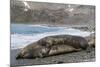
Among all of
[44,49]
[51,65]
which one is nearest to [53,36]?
[44,49]

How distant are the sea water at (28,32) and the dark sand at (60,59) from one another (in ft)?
0.37

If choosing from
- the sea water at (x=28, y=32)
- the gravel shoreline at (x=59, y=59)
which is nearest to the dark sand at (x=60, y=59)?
the gravel shoreline at (x=59, y=59)

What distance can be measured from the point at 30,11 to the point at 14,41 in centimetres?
42

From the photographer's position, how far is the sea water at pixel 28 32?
215 centimetres

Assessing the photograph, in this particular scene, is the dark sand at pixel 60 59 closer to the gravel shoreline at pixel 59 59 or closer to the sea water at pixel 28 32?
the gravel shoreline at pixel 59 59

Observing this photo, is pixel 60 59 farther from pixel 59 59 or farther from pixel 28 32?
pixel 28 32

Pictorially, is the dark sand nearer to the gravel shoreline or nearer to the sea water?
the gravel shoreline

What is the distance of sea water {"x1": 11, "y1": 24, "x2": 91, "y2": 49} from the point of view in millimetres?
2154

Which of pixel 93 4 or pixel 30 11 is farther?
pixel 93 4

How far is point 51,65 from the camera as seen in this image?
2301 mm
